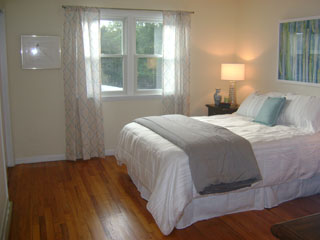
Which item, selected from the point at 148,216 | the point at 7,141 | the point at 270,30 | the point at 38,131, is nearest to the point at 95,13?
the point at 38,131

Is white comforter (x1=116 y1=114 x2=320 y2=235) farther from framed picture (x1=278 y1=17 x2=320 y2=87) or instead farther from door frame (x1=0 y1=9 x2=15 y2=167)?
door frame (x1=0 y1=9 x2=15 y2=167)

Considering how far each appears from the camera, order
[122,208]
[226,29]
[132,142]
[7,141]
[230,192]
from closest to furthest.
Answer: [230,192] < [122,208] < [132,142] < [7,141] < [226,29]

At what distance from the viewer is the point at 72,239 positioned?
2992 millimetres

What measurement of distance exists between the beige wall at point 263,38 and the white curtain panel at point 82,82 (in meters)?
2.41

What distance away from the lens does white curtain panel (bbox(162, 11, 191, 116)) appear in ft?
17.7

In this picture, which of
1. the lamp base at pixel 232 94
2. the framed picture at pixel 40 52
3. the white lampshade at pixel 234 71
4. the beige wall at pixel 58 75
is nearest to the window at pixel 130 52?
the beige wall at pixel 58 75

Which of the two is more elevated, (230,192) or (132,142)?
(132,142)

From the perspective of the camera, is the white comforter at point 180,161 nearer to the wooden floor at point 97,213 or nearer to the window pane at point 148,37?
the wooden floor at point 97,213

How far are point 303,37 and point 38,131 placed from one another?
3.89 metres

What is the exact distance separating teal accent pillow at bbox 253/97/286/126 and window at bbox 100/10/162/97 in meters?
2.00

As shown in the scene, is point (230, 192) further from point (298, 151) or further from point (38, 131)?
point (38, 131)

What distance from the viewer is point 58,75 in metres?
4.98

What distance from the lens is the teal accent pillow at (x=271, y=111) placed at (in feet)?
13.7

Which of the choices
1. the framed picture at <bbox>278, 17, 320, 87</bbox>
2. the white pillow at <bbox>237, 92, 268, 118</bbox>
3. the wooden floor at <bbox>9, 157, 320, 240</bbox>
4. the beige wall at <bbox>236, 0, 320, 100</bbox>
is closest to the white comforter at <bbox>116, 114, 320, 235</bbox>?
the wooden floor at <bbox>9, 157, 320, 240</bbox>
